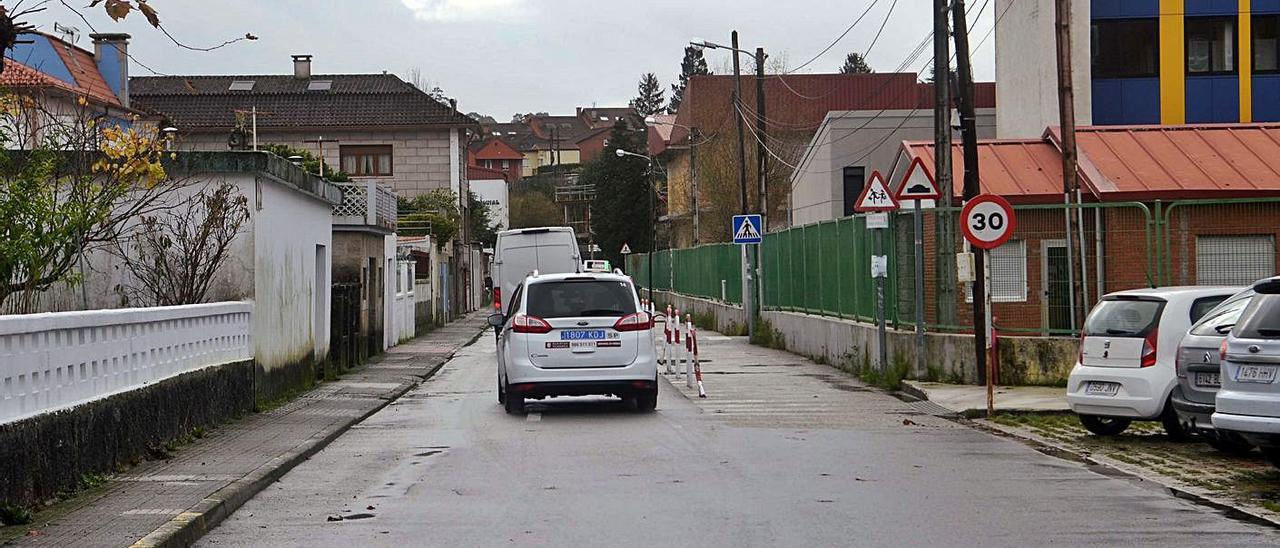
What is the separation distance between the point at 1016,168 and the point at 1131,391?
17.9m

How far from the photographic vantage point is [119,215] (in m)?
16.7

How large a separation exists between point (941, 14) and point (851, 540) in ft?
42.1

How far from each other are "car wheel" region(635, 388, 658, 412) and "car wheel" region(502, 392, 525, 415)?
1402mm

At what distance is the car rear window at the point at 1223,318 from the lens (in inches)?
456

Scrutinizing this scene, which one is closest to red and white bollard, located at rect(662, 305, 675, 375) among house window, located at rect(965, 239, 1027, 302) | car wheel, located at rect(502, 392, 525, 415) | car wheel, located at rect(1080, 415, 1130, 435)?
house window, located at rect(965, 239, 1027, 302)

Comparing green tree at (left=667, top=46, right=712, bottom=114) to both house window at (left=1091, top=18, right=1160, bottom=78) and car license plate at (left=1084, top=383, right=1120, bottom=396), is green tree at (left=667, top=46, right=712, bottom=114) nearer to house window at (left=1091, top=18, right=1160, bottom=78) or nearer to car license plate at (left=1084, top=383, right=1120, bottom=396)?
house window at (left=1091, top=18, right=1160, bottom=78)

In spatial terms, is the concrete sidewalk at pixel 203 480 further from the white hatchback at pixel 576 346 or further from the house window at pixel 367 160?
the house window at pixel 367 160

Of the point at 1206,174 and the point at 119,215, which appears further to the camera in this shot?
the point at 1206,174

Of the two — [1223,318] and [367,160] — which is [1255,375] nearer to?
[1223,318]

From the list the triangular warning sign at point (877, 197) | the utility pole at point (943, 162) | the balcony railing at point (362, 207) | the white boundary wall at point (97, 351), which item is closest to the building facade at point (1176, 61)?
the utility pole at point (943, 162)

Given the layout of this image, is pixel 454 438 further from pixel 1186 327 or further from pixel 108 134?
Result: pixel 1186 327

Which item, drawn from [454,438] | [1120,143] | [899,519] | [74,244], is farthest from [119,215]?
[1120,143]

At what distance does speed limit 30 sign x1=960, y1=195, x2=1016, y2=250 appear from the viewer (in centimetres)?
1677

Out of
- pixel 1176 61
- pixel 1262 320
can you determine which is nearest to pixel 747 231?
pixel 1176 61
